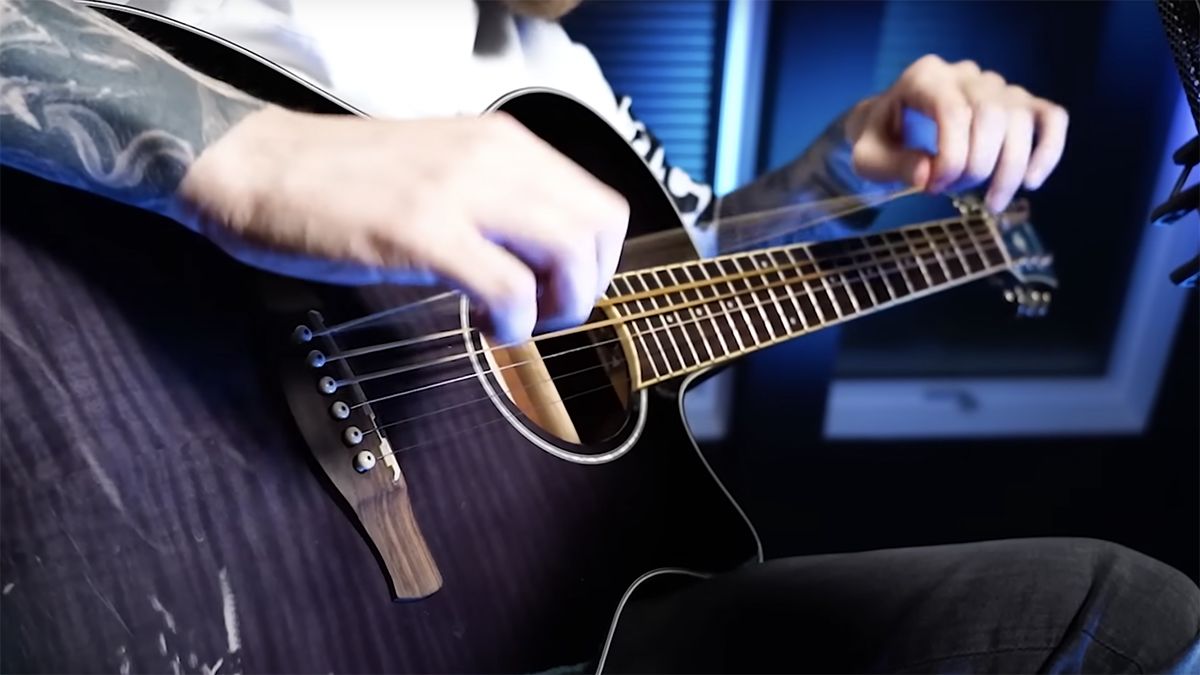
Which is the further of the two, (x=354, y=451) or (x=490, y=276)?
(x=354, y=451)

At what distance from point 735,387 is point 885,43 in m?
0.45

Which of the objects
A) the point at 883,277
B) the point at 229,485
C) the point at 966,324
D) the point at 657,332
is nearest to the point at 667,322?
the point at 657,332

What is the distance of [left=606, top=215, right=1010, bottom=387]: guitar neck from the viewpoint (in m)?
0.72

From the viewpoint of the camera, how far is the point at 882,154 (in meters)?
0.80

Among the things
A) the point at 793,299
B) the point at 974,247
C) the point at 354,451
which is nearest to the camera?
the point at 354,451

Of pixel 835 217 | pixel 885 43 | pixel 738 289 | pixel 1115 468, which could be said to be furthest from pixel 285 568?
pixel 1115 468

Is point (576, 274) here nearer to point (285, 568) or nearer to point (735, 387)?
point (285, 568)

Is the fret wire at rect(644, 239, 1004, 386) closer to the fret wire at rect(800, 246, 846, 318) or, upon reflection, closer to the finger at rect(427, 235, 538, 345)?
the fret wire at rect(800, 246, 846, 318)

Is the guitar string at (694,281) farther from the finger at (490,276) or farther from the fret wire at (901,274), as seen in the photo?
the finger at (490,276)

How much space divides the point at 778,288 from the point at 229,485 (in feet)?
1.48

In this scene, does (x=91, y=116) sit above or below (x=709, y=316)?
above

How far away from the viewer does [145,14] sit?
0.54 metres

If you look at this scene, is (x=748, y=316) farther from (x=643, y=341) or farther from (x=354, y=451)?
(x=354, y=451)

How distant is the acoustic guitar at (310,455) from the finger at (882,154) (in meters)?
0.18
